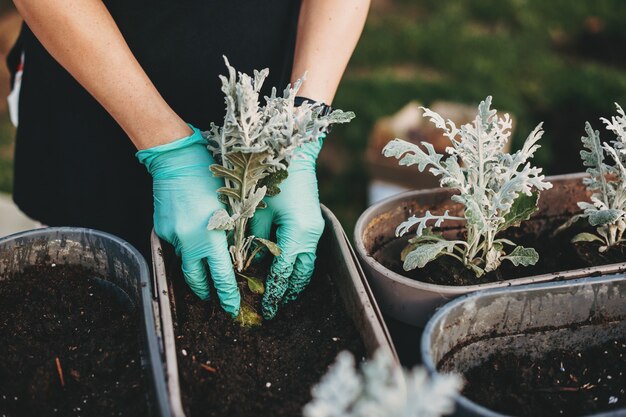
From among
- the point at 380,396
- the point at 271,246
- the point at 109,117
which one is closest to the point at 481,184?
the point at 271,246

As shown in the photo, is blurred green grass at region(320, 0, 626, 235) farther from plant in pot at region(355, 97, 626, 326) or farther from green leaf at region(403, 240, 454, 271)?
green leaf at region(403, 240, 454, 271)

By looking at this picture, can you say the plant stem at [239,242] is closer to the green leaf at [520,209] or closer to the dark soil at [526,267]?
the dark soil at [526,267]

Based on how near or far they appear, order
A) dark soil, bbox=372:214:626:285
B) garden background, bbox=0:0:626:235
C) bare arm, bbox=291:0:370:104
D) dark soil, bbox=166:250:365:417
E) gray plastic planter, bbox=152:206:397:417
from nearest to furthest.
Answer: gray plastic planter, bbox=152:206:397:417, dark soil, bbox=166:250:365:417, dark soil, bbox=372:214:626:285, bare arm, bbox=291:0:370:104, garden background, bbox=0:0:626:235

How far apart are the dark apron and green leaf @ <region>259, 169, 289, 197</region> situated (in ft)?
2.01

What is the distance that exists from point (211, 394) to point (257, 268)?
1.53ft

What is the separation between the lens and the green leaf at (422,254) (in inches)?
64.3

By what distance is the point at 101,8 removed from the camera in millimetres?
1765

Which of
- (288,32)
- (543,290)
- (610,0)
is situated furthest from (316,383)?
(610,0)

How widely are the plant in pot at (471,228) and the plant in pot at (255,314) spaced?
130 mm

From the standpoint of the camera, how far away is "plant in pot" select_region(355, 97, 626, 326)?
1.57 meters

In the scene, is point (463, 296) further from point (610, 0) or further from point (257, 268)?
point (610, 0)

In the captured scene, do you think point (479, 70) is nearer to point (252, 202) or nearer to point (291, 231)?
point (291, 231)

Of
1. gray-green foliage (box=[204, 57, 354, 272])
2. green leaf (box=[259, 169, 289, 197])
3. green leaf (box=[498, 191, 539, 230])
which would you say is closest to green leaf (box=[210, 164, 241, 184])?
gray-green foliage (box=[204, 57, 354, 272])

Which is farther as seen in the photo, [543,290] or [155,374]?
[543,290]
